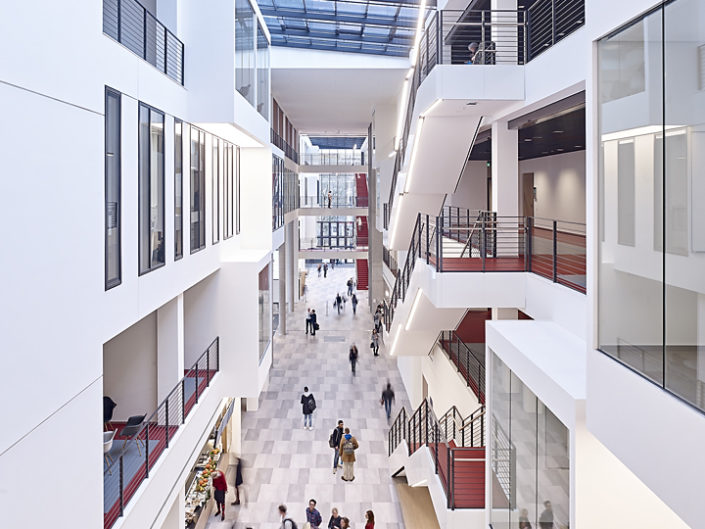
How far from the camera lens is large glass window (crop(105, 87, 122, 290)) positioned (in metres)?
6.18

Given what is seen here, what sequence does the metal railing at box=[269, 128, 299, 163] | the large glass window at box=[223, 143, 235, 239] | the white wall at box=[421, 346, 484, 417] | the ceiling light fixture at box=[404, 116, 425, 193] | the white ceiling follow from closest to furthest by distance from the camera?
the ceiling light fixture at box=[404, 116, 425, 193] → the large glass window at box=[223, 143, 235, 239] → the white wall at box=[421, 346, 484, 417] → the white ceiling → the metal railing at box=[269, 128, 299, 163]

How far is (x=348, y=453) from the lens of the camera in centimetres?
1233

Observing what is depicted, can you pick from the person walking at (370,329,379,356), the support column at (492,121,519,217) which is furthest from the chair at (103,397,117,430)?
the person walking at (370,329,379,356)

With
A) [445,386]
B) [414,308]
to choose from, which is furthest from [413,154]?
[445,386]

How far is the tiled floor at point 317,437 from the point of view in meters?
11.5

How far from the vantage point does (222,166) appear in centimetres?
1128

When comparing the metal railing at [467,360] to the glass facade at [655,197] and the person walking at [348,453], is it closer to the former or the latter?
the person walking at [348,453]

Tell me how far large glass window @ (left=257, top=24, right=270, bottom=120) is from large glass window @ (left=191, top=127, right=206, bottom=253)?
276 cm

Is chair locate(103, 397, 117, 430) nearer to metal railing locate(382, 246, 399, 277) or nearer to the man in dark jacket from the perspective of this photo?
the man in dark jacket

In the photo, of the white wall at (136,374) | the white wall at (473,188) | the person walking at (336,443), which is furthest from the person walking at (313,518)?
the white wall at (473,188)

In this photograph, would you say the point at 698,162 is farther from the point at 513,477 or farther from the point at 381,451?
the point at 381,451

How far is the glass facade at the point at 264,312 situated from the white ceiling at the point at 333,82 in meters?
7.80

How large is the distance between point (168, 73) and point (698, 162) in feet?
23.3

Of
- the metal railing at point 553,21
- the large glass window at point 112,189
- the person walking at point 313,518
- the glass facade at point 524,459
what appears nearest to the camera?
the glass facade at point 524,459
